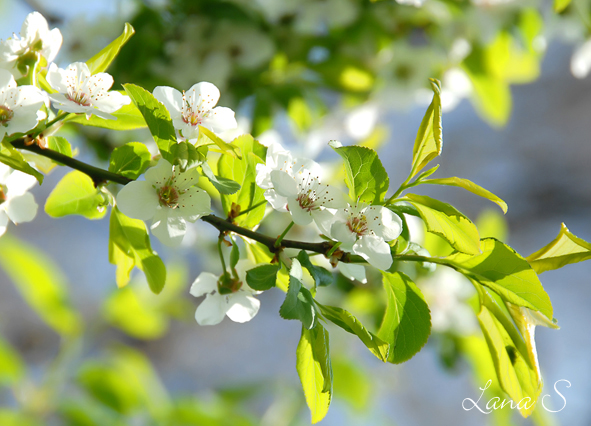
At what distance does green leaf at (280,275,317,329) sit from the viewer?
230 mm

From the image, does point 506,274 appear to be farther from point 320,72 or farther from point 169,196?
point 320,72

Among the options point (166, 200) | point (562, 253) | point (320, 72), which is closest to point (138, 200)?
point (166, 200)

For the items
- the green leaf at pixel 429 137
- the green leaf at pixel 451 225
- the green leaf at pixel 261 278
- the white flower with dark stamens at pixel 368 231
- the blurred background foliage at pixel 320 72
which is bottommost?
the blurred background foliage at pixel 320 72

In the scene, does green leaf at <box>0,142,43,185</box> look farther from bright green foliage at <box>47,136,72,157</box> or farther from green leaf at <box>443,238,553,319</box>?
green leaf at <box>443,238,553,319</box>

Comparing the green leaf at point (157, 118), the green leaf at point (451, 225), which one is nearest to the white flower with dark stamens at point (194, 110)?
the green leaf at point (157, 118)

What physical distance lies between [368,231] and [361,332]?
0.05 metres

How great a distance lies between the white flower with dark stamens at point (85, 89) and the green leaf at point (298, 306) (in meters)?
0.14

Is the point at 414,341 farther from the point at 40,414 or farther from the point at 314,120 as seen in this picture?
the point at 40,414

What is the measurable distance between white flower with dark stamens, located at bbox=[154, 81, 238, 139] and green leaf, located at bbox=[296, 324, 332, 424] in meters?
0.12

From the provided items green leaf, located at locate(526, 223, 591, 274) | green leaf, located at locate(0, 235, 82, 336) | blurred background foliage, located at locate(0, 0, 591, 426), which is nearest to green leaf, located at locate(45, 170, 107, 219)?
green leaf, located at locate(526, 223, 591, 274)

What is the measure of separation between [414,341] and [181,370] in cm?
236

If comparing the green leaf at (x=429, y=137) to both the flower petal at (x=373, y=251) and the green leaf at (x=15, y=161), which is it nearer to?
the flower petal at (x=373, y=251)

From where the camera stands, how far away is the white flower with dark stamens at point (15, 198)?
0.31 metres

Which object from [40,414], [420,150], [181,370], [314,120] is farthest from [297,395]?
[181,370]
